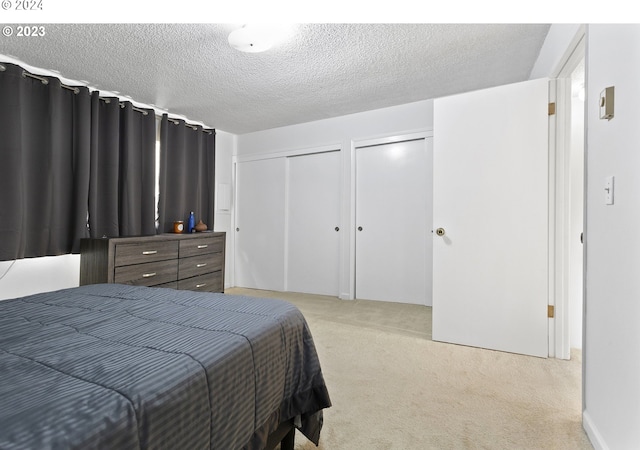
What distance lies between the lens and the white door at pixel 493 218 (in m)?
2.33

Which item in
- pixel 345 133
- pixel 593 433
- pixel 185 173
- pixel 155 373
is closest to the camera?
pixel 155 373

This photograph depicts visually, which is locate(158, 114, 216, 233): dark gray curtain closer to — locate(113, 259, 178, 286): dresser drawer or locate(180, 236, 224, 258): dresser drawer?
locate(180, 236, 224, 258): dresser drawer

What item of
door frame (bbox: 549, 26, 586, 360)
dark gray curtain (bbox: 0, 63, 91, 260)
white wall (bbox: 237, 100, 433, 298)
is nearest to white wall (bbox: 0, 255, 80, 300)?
dark gray curtain (bbox: 0, 63, 91, 260)

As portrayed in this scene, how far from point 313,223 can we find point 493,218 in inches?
95.1

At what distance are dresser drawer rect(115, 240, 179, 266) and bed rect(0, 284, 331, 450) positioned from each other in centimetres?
134

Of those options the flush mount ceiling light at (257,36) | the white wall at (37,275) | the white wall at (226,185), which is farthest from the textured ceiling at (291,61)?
the white wall at (37,275)

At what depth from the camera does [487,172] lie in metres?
2.47

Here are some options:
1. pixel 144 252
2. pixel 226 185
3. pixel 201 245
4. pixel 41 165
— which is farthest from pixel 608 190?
pixel 226 185

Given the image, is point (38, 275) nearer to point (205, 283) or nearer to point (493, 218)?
point (205, 283)

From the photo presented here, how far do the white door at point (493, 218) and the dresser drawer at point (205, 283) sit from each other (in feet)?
8.19

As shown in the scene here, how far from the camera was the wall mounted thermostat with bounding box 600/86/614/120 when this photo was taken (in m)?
1.28

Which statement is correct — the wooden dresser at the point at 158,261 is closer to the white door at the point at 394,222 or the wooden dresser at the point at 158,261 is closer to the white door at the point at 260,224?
the white door at the point at 260,224

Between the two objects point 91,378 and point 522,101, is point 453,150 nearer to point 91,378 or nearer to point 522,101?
point 522,101

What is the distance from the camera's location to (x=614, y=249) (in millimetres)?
1255
